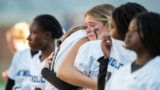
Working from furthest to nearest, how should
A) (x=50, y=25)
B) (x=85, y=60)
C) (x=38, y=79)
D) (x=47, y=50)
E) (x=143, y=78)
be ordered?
(x=50, y=25) < (x=47, y=50) < (x=38, y=79) < (x=85, y=60) < (x=143, y=78)

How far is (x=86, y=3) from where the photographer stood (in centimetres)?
1230

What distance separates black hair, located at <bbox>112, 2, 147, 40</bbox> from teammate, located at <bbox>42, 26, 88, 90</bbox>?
22.0 inches

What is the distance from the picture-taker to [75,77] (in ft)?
13.9

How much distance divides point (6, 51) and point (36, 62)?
25.5ft

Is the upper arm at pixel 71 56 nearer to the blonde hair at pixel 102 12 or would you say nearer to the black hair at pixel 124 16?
the blonde hair at pixel 102 12

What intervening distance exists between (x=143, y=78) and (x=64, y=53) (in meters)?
1.35

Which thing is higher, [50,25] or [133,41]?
[133,41]

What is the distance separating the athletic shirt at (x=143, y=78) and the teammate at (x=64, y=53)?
2.81 feet

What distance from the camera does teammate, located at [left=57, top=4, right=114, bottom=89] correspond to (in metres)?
4.23

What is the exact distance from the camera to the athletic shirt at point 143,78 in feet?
11.2

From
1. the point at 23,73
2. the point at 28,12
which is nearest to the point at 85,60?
the point at 23,73

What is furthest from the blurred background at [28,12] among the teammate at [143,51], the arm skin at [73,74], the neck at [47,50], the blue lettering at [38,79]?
the teammate at [143,51]

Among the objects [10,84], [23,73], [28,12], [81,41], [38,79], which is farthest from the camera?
[28,12]

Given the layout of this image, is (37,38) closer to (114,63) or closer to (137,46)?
(114,63)
